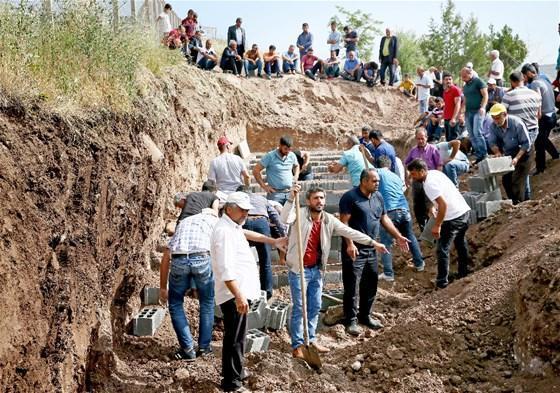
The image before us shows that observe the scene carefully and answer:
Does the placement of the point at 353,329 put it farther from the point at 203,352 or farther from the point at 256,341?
the point at 203,352

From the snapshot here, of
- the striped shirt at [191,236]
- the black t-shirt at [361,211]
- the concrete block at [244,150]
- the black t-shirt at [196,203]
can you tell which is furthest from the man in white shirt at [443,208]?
the concrete block at [244,150]

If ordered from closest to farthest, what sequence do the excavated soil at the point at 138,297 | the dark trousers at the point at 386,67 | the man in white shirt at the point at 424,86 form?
the excavated soil at the point at 138,297 → the man in white shirt at the point at 424,86 → the dark trousers at the point at 386,67

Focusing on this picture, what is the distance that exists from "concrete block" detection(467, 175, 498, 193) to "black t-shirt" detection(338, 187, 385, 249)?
3.10m

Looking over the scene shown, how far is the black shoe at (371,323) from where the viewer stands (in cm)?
744

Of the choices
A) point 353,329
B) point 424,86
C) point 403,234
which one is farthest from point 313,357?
point 424,86

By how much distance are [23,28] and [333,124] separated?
12524 mm

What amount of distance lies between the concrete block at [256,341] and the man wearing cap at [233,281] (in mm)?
1049

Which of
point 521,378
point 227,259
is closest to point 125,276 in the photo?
point 227,259

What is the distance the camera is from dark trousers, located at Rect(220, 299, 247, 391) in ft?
17.3

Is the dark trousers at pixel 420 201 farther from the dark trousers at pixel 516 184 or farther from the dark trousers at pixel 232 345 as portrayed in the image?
the dark trousers at pixel 232 345

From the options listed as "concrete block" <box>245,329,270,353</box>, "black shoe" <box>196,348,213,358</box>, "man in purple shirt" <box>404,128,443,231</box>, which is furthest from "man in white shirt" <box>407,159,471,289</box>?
"black shoe" <box>196,348,213,358</box>

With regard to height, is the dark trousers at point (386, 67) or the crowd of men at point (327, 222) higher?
the dark trousers at point (386, 67)

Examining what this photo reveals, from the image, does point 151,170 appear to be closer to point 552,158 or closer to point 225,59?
point 552,158

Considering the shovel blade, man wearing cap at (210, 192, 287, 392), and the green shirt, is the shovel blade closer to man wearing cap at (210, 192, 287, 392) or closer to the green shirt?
man wearing cap at (210, 192, 287, 392)
